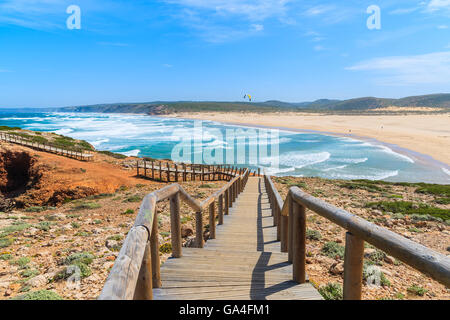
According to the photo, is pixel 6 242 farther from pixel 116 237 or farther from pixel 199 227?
pixel 199 227

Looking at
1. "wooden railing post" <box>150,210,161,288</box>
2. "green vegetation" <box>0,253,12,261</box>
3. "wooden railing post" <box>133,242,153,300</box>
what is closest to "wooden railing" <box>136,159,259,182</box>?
"green vegetation" <box>0,253,12,261</box>

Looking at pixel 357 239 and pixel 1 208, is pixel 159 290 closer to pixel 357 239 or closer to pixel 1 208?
pixel 357 239

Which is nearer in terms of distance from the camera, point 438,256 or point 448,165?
point 438,256

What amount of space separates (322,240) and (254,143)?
4116 centimetres

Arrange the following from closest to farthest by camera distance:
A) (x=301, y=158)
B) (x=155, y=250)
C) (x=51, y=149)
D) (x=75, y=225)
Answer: (x=155, y=250)
(x=75, y=225)
(x=51, y=149)
(x=301, y=158)

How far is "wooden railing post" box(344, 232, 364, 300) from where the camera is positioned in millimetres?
1755

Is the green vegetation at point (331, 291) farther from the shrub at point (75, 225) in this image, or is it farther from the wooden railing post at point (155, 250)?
the shrub at point (75, 225)

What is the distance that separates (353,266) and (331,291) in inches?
101

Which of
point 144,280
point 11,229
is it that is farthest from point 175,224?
point 11,229

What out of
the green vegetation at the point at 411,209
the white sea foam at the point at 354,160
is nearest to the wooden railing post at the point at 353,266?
the green vegetation at the point at 411,209

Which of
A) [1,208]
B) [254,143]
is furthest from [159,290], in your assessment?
[254,143]

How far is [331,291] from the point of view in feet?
12.8
